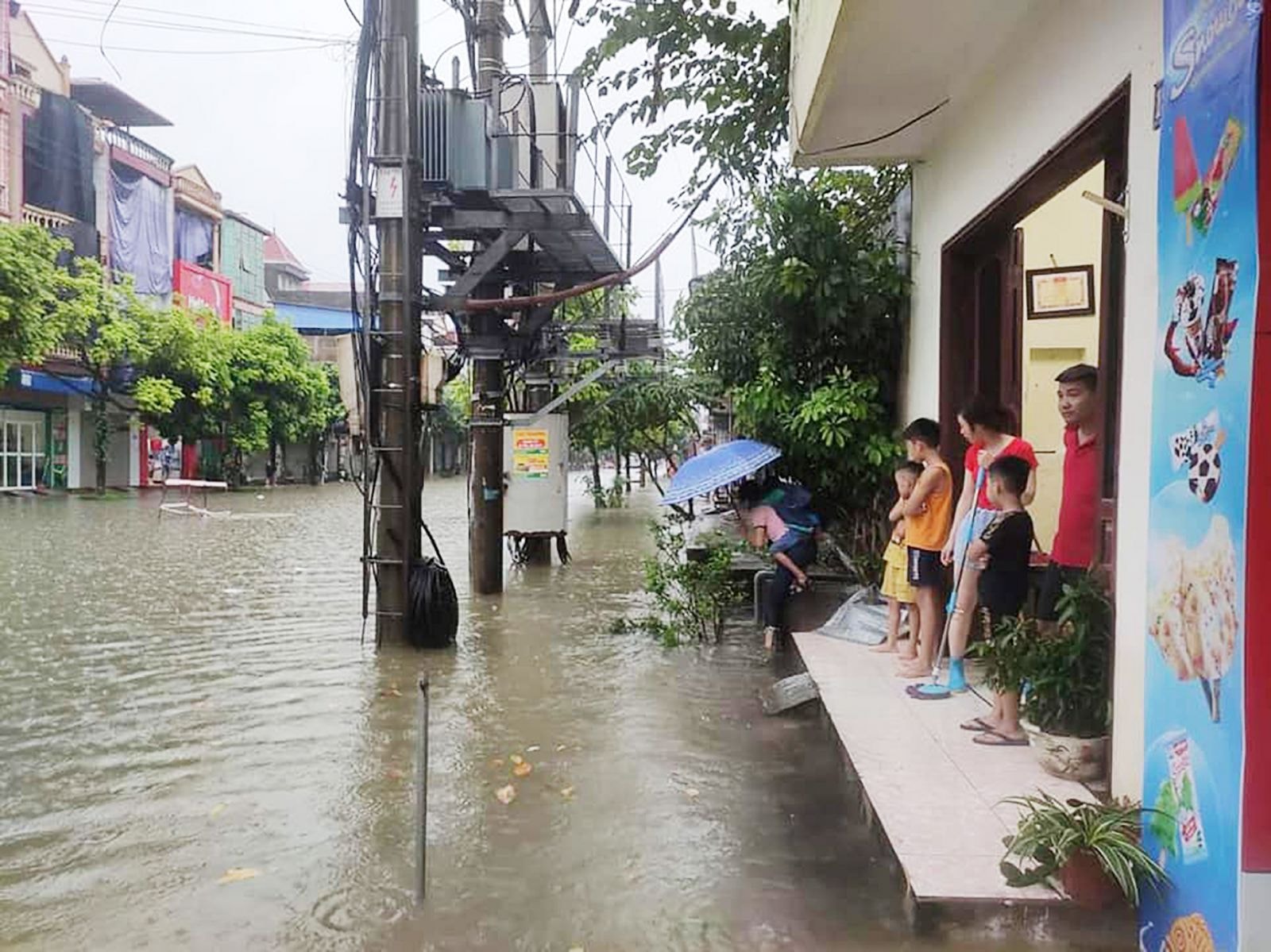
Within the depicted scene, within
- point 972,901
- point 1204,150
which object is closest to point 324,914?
point 972,901

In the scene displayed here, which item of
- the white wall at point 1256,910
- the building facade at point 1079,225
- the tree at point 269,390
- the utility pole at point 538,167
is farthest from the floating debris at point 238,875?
the tree at point 269,390

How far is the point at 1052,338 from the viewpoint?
7203 millimetres

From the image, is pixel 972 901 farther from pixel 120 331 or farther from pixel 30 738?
pixel 120 331

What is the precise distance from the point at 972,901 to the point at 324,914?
2.22 m

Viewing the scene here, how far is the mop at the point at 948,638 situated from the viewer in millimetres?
5133

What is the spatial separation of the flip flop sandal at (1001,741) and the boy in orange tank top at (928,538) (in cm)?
121

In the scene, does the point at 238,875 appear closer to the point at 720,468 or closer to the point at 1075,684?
the point at 1075,684

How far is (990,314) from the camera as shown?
22.9ft

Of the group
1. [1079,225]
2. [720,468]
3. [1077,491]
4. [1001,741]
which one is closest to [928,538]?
[1077,491]

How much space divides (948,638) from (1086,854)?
2.31m

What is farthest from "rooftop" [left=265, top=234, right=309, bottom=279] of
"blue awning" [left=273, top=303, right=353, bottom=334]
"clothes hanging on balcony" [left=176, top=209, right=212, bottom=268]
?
"clothes hanging on balcony" [left=176, top=209, right=212, bottom=268]

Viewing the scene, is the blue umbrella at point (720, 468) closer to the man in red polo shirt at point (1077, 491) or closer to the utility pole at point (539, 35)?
the man in red polo shirt at point (1077, 491)

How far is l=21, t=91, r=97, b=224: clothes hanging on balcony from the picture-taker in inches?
1141

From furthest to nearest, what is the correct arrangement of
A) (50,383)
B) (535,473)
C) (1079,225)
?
1. (50,383)
2. (535,473)
3. (1079,225)
